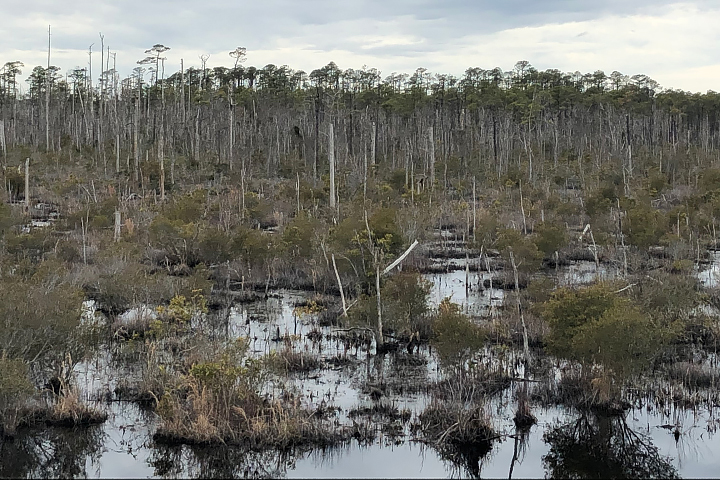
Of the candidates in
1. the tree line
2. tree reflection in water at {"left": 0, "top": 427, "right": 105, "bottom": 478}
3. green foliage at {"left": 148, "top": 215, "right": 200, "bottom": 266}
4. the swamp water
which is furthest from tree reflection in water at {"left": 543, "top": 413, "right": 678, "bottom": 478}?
the tree line

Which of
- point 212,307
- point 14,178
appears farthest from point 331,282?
point 14,178

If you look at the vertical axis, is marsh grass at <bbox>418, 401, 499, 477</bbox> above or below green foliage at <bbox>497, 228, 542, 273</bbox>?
below

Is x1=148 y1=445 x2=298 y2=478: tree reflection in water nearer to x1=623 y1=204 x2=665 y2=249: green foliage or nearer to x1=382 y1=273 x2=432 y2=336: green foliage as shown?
x1=382 y1=273 x2=432 y2=336: green foliage

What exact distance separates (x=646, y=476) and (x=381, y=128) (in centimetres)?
4617

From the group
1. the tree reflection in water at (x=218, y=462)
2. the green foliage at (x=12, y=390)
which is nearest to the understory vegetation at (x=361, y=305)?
the green foliage at (x=12, y=390)

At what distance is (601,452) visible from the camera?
28.1ft

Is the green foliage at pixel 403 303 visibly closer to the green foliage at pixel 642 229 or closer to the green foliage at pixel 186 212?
the green foliage at pixel 642 229

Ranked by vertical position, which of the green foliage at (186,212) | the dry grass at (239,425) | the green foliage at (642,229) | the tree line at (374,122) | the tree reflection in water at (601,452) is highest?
the tree line at (374,122)

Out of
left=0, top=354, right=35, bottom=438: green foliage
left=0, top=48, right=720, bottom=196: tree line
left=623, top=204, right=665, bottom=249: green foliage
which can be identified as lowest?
left=0, top=354, right=35, bottom=438: green foliage

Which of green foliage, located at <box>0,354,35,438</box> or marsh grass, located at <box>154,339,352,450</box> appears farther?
marsh grass, located at <box>154,339,352,450</box>

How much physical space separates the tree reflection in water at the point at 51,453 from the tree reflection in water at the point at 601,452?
5.00m

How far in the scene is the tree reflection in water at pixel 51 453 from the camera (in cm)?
782

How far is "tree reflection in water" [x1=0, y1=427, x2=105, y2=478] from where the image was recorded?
25.7 ft

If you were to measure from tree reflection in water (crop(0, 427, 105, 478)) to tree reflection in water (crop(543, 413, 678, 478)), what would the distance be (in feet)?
16.4
